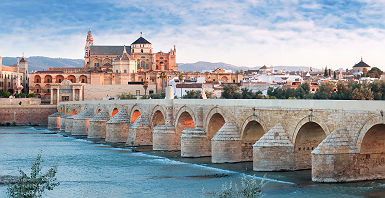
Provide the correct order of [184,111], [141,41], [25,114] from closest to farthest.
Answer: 1. [184,111]
2. [25,114]
3. [141,41]

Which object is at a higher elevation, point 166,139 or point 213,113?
point 213,113

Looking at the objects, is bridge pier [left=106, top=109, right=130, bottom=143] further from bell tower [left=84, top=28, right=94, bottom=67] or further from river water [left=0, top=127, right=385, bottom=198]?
bell tower [left=84, top=28, right=94, bottom=67]

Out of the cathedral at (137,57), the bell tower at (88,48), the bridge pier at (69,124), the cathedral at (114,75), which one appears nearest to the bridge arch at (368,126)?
the bridge pier at (69,124)

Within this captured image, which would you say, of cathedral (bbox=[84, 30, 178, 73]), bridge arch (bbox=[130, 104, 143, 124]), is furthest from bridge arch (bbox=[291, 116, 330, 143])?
cathedral (bbox=[84, 30, 178, 73])

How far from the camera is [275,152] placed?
21.7 metres

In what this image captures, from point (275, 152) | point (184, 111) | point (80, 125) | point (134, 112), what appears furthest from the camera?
point (80, 125)

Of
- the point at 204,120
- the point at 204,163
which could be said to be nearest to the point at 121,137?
the point at 204,120

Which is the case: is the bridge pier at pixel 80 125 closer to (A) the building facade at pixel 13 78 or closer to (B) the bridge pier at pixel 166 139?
(B) the bridge pier at pixel 166 139

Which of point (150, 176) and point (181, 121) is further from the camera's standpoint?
point (181, 121)

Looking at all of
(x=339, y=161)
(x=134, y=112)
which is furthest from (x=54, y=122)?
(x=339, y=161)

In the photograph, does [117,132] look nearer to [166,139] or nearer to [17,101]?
[166,139]

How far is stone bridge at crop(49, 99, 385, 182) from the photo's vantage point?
18.6 meters

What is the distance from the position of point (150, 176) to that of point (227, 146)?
376 cm

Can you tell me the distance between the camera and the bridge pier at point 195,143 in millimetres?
28391
